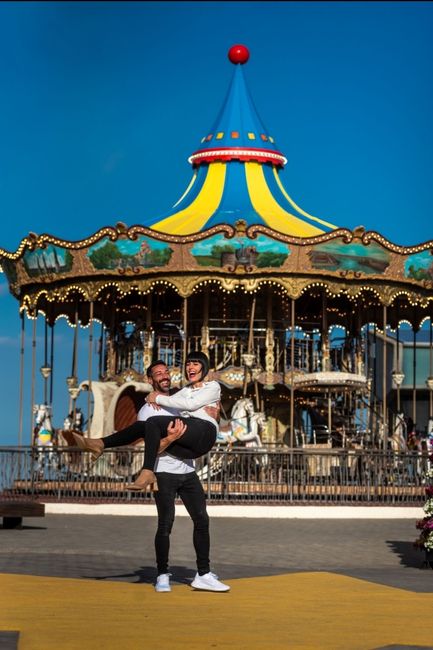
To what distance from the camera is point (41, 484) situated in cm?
2581

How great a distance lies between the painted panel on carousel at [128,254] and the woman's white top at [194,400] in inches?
700

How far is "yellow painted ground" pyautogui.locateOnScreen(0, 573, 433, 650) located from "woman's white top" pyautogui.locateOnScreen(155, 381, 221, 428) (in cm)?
138

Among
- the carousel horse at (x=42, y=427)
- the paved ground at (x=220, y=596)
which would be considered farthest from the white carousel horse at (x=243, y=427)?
the paved ground at (x=220, y=596)

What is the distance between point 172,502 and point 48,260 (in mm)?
19036

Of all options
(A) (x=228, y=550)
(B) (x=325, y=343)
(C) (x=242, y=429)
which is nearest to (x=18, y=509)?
(A) (x=228, y=550)

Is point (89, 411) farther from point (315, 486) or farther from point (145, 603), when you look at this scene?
point (145, 603)

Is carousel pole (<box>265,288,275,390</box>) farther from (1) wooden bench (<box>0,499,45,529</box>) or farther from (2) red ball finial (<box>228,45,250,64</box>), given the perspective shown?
(1) wooden bench (<box>0,499,45,529</box>)

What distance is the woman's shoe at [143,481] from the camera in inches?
383

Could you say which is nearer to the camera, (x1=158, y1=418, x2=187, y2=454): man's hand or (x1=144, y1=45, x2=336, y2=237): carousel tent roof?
(x1=158, y1=418, x2=187, y2=454): man's hand

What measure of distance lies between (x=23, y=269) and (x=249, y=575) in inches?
720

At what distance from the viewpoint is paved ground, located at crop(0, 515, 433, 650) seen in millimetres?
8008

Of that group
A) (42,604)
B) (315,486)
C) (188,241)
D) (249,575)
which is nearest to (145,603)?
(42,604)

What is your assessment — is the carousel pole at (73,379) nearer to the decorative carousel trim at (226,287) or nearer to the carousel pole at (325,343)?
the decorative carousel trim at (226,287)

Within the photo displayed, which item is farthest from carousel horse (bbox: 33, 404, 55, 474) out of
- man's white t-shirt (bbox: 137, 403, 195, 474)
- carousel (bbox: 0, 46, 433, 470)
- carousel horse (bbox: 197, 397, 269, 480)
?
man's white t-shirt (bbox: 137, 403, 195, 474)
